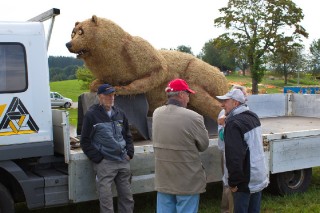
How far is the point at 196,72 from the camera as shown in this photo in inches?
239

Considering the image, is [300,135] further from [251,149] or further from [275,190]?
[251,149]

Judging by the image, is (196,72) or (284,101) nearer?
(196,72)

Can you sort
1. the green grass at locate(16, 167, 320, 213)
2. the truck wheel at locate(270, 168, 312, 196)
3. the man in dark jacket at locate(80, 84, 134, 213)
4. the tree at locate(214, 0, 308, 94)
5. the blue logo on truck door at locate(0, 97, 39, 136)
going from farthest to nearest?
the tree at locate(214, 0, 308, 94) < the truck wheel at locate(270, 168, 312, 196) < the green grass at locate(16, 167, 320, 213) < the man in dark jacket at locate(80, 84, 134, 213) < the blue logo on truck door at locate(0, 97, 39, 136)

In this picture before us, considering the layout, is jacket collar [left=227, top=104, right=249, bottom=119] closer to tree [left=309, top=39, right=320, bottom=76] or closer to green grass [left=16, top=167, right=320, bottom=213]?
green grass [left=16, top=167, right=320, bottom=213]

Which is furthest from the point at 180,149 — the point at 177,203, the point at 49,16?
the point at 49,16

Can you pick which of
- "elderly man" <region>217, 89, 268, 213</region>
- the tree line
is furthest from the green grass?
the tree line

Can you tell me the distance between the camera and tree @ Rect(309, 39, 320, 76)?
61.2m

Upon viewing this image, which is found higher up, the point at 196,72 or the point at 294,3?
the point at 294,3

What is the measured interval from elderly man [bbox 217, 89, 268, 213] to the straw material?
203cm

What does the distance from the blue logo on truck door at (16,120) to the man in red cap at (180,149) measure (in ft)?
4.74

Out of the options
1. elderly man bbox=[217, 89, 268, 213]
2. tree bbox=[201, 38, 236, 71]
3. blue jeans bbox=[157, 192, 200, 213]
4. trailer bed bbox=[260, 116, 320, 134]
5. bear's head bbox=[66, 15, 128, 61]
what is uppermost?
tree bbox=[201, 38, 236, 71]

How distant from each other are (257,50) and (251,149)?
96.4 feet

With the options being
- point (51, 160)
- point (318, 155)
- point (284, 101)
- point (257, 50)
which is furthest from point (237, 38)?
point (51, 160)

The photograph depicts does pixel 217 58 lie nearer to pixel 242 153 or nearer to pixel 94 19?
pixel 94 19
